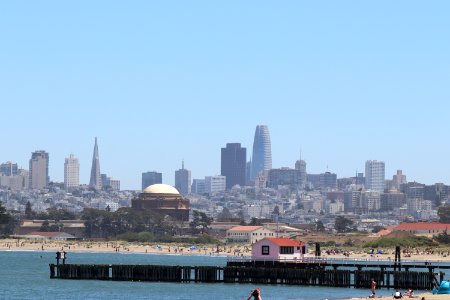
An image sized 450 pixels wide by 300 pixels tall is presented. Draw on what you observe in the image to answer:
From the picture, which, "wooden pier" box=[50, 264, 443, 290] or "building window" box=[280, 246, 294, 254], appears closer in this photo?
"wooden pier" box=[50, 264, 443, 290]

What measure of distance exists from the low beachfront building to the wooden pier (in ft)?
7.28

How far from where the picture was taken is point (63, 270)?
119m

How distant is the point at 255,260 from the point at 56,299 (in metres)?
23.2

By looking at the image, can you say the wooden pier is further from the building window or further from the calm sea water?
the building window

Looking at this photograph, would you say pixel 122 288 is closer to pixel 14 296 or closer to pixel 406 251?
pixel 14 296

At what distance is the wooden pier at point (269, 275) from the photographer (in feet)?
352

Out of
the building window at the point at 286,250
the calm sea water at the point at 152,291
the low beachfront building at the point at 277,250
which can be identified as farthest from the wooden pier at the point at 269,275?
the building window at the point at 286,250

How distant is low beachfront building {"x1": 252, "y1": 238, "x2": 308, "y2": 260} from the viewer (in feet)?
372

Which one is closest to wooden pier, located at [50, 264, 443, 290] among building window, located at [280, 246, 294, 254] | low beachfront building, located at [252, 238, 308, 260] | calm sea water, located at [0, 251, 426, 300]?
calm sea water, located at [0, 251, 426, 300]

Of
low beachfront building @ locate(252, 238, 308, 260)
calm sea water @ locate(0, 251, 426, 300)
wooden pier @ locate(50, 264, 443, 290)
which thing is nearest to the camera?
calm sea water @ locate(0, 251, 426, 300)

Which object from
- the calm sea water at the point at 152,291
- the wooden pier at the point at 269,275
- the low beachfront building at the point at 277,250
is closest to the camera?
the calm sea water at the point at 152,291

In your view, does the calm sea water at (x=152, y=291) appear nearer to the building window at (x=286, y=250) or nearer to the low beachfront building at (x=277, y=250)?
the low beachfront building at (x=277, y=250)

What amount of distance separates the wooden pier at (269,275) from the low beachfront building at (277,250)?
2.22 metres

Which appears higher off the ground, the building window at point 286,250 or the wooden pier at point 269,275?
the building window at point 286,250
